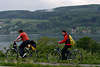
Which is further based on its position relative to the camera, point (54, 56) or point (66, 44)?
point (54, 56)

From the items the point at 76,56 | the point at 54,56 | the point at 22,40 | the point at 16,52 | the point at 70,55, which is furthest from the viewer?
the point at 16,52

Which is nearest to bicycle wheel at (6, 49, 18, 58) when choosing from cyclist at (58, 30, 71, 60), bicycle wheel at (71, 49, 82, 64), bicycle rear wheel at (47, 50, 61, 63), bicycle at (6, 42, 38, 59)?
bicycle at (6, 42, 38, 59)

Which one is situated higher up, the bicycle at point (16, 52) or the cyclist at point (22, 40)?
the cyclist at point (22, 40)

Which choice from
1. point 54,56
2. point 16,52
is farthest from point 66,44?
point 16,52

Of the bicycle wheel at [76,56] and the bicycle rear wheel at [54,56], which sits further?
the bicycle rear wheel at [54,56]

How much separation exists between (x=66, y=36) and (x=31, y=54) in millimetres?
2256

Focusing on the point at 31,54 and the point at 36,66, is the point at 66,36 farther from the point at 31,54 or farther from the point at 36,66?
the point at 36,66

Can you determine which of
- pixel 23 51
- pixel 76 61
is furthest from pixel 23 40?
pixel 76 61

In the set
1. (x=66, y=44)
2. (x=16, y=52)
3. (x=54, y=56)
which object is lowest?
(x=54, y=56)

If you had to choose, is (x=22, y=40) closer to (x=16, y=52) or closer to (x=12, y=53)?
(x=16, y=52)

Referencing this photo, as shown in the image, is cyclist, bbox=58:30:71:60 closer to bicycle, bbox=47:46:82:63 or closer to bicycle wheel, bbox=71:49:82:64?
bicycle, bbox=47:46:82:63

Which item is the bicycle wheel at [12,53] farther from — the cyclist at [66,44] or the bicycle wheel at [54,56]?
the cyclist at [66,44]

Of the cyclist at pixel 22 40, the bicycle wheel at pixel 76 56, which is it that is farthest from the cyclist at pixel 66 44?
the cyclist at pixel 22 40

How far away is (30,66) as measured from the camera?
9.23 metres
